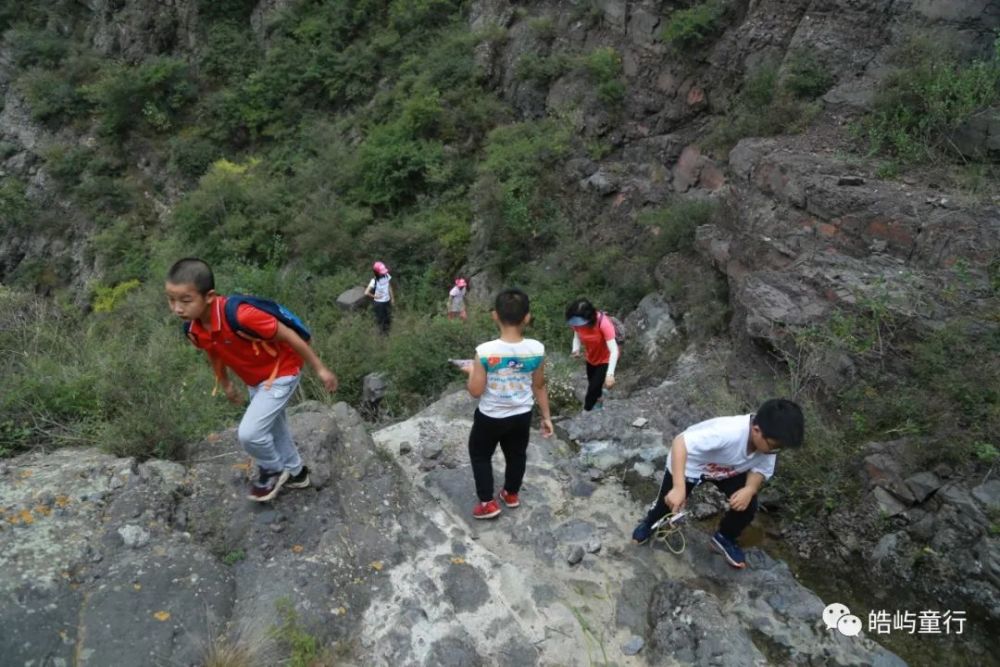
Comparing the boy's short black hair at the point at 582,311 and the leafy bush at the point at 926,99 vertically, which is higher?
the leafy bush at the point at 926,99

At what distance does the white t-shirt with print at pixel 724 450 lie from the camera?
3029mm

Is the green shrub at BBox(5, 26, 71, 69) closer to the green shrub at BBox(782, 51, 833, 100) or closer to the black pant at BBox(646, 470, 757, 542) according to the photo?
the green shrub at BBox(782, 51, 833, 100)

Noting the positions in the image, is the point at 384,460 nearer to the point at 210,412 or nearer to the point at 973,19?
the point at 210,412

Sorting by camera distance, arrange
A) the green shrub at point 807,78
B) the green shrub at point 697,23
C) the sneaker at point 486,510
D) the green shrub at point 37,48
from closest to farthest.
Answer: the sneaker at point 486,510 → the green shrub at point 807,78 → the green shrub at point 697,23 → the green shrub at point 37,48

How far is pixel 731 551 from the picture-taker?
11.1 ft

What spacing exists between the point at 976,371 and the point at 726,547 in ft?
7.07

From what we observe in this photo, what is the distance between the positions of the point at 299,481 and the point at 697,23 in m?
9.40

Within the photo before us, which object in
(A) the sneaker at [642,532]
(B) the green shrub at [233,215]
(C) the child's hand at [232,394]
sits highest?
(C) the child's hand at [232,394]

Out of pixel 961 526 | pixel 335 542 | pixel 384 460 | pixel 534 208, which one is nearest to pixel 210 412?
pixel 384 460

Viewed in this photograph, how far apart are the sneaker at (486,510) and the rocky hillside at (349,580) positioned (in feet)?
0.16

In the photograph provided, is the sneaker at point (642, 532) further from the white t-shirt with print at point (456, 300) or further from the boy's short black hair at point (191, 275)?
the white t-shirt with print at point (456, 300)

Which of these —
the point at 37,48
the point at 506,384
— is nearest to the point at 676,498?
the point at 506,384

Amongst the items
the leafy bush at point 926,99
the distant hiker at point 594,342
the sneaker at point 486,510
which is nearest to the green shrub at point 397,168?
the leafy bush at point 926,99

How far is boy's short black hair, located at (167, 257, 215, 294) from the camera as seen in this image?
113 inches
